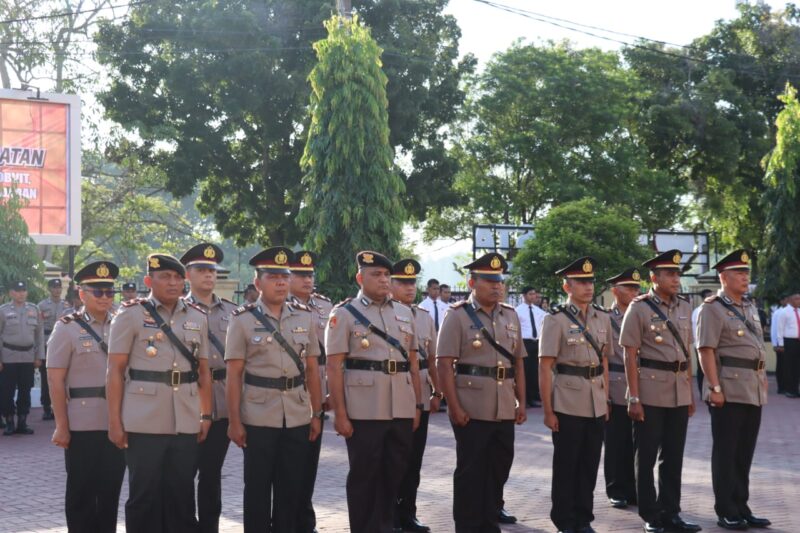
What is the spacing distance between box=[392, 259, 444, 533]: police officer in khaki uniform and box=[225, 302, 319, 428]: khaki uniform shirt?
1.44 meters

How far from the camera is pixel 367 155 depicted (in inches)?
820

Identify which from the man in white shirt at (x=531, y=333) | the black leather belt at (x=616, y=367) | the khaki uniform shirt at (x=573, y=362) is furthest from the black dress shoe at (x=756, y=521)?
the man in white shirt at (x=531, y=333)

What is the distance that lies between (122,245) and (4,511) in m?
27.6

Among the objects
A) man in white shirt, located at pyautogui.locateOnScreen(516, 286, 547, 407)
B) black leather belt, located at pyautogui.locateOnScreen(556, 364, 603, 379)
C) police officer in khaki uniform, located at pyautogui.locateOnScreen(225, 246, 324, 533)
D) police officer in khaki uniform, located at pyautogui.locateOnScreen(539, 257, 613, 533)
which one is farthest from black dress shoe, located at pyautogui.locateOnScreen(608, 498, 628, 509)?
man in white shirt, located at pyautogui.locateOnScreen(516, 286, 547, 407)

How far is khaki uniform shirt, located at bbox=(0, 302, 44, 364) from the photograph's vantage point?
1446 centimetres

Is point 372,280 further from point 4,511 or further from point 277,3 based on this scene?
point 277,3

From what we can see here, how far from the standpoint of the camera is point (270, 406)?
6.86 meters

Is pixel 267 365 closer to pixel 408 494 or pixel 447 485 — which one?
pixel 408 494

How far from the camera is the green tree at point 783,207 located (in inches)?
980

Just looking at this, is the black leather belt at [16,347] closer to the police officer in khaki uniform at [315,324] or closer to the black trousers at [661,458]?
the police officer in khaki uniform at [315,324]

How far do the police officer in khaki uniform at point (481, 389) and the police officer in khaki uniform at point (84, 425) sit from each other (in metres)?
2.33

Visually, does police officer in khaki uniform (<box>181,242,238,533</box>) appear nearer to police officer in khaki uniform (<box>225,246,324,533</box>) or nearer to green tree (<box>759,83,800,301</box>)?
police officer in khaki uniform (<box>225,246,324,533</box>)

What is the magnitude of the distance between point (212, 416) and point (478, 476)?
190 cm

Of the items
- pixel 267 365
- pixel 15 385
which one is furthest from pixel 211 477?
pixel 15 385
